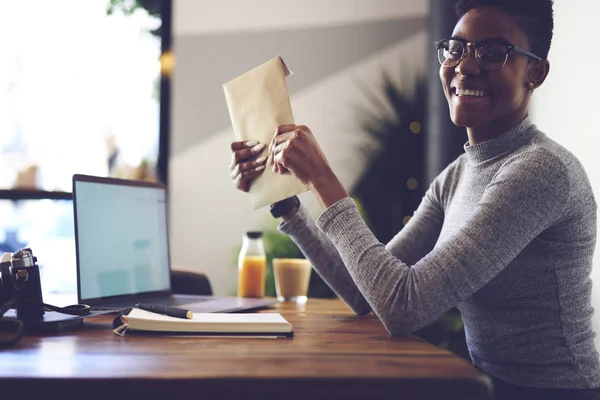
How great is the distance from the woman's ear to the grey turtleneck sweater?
95 mm

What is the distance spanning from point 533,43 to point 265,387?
916mm

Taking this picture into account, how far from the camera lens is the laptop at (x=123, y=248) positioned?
1.27 m

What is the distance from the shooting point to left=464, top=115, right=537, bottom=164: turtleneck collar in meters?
1.26

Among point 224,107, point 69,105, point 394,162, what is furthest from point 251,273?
point 69,105

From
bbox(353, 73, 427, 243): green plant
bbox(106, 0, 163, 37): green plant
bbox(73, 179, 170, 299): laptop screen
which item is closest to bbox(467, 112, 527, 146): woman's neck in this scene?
bbox(73, 179, 170, 299): laptop screen

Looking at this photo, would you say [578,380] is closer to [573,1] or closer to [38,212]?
[573,1]

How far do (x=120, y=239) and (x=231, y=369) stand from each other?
0.77 meters

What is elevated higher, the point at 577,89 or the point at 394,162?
the point at 577,89

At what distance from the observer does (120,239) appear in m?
1.41

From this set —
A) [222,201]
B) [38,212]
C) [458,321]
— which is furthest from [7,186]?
[458,321]

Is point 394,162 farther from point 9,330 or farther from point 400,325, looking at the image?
point 9,330

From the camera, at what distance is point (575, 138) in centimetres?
226

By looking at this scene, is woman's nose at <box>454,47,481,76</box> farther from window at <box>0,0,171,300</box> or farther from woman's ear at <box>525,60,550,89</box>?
window at <box>0,0,171,300</box>

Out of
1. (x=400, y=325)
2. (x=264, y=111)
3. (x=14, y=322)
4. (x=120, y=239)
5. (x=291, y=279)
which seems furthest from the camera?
(x=291, y=279)
